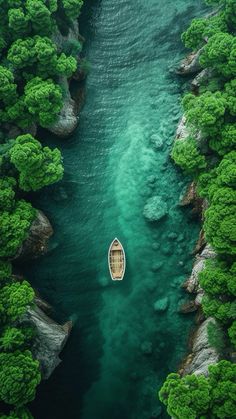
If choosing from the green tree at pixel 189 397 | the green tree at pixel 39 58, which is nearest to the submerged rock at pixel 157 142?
the green tree at pixel 39 58

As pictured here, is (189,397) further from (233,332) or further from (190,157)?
(190,157)

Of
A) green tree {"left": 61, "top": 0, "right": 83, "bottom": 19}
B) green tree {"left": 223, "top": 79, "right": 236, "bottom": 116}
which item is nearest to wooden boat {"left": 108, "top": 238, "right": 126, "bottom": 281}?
green tree {"left": 223, "top": 79, "right": 236, "bottom": 116}

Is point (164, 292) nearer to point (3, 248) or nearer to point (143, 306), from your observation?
point (143, 306)

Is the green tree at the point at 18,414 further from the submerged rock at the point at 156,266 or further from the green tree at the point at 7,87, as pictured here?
the green tree at the point at 7,87

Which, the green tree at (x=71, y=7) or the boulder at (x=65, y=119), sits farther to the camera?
the boulder at (x=65, y=119)

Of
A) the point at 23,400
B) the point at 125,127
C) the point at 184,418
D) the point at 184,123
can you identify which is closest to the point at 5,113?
the point at 125,127

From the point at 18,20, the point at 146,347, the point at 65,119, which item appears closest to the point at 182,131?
the point at 65,119
